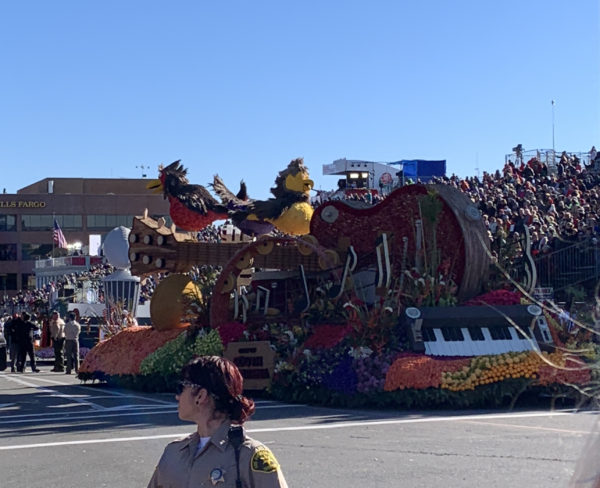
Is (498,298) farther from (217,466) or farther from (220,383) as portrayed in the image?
(217,466)

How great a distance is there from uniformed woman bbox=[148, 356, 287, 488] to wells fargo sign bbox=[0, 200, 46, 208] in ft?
276

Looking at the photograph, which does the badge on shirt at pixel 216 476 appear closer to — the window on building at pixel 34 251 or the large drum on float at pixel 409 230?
the large drum on float at pixel 409 230

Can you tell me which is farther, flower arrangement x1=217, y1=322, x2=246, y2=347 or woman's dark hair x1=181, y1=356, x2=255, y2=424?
flower arrangement x1=217, y1=322, x2=246, y2=347

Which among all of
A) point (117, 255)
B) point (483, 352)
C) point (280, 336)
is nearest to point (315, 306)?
point (280, 336)

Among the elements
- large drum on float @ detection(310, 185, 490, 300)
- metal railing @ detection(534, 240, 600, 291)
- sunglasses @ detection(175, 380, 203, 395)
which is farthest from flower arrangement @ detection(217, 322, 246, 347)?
sunglasses @ detection(175, 380, 203, 395)

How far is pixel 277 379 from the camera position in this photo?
1570cm

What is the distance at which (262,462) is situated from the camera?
12.3 ft

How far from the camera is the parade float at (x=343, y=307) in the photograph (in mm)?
14312

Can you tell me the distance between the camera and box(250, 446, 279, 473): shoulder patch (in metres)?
3.74

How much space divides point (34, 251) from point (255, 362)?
73.8 m

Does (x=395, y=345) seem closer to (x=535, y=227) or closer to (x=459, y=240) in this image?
(x=459, y=240)

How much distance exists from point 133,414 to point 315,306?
13.2ft

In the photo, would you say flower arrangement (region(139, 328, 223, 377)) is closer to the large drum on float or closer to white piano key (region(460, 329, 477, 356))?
the large drum on float

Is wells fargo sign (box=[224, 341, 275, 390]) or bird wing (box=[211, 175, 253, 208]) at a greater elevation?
bird wing (box=[211, 175, 253, 208])
